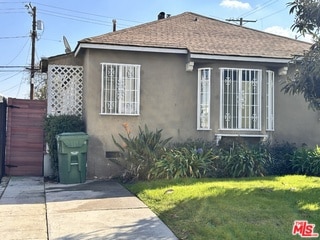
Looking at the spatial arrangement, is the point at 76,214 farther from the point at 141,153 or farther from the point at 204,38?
the point at 204,38

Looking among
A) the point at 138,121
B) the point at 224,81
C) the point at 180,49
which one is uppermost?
the point at 180,49

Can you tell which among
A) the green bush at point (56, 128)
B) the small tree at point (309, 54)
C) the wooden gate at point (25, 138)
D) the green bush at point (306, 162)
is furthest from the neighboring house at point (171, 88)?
the small tree at point (309, 54)

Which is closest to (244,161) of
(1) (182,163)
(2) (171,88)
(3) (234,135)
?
(3) (234,135)

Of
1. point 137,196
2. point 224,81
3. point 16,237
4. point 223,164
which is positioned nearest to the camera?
point 16,237

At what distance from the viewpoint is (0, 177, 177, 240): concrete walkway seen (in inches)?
195

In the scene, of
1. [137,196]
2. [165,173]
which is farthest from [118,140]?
[137,196]

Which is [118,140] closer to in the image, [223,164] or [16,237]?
[223,164]

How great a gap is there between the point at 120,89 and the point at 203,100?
246 centimetres

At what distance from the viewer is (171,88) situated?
10.4 metres

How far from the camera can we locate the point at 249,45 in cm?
1114

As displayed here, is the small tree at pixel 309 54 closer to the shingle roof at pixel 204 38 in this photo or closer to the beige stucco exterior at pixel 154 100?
the shingle roof at pixel 204 38

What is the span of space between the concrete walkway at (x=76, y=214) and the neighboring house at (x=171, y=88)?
2.20 metres

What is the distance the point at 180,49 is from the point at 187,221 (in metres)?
5.90

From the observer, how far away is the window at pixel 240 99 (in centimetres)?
1045
